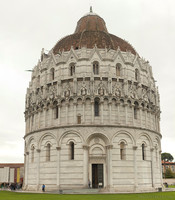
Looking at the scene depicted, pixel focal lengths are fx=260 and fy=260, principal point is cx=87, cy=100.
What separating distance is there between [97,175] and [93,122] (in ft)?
24.5

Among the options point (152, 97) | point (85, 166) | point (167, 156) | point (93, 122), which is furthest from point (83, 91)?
point (167, 156)

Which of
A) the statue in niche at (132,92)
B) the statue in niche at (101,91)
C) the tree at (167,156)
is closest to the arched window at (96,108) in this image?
the statue in niche at (101,91)

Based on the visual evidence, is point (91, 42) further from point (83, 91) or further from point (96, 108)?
point (96, 108)

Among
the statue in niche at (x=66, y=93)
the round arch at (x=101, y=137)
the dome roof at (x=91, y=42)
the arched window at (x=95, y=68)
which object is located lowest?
the round arch at (x=101, y=137)

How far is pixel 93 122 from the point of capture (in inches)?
1476

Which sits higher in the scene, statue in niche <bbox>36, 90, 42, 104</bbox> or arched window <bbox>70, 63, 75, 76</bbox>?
arched window <bbox>70, 63, 75, 76</bbox>

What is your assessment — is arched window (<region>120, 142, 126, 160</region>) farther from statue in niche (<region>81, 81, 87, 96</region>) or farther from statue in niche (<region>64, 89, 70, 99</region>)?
statue in niche (<region>64, 89, 70, 99</region>)

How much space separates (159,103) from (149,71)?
19.8 ft

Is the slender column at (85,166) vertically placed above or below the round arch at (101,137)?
below

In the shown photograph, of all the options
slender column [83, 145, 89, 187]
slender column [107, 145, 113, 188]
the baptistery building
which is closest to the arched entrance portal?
the baptistery building

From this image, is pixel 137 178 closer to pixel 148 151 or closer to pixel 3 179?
pixel 148 151

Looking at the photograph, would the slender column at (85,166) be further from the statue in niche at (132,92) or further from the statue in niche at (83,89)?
the statue in niche at (132,92)

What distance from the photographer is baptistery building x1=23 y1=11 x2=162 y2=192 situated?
36438mm

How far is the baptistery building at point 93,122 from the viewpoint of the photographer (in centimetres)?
3644
